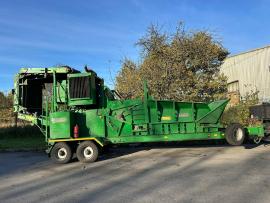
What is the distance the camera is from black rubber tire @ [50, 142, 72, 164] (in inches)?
518

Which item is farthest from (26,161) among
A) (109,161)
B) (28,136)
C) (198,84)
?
(28,136)

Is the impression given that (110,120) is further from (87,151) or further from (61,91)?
(61,91)

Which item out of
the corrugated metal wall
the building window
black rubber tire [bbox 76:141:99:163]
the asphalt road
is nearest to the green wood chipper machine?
black rubber tire [bbox 76:141:99:163]

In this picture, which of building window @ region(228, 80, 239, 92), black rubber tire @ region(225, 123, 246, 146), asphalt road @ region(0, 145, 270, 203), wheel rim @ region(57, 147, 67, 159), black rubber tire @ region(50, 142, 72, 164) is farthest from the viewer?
building window @ region(228, 80, 239, 92)

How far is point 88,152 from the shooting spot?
13102 mm

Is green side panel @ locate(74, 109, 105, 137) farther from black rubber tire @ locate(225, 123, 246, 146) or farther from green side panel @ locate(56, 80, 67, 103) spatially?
black rubber tire @ locate(225, 123, 246, 146)

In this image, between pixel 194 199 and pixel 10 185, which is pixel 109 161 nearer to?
pixel 10 185

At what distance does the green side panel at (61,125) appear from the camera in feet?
43.4

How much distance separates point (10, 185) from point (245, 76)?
85.4 ft

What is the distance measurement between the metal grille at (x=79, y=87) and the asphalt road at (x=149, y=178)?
2266 mm

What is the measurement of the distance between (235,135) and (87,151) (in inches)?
197

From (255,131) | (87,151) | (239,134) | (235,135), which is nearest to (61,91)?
(87,151)

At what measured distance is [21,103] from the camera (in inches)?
575

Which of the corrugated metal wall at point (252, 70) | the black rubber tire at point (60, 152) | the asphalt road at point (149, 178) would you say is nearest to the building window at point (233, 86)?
the corrugated metal wall at point (252, 70)
